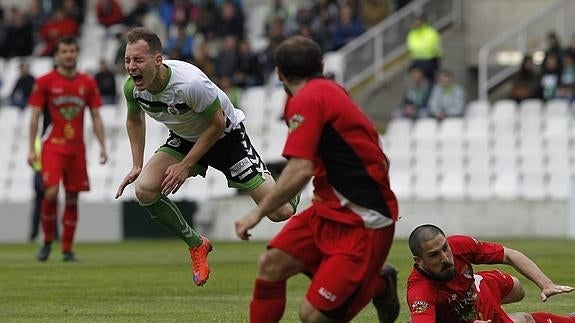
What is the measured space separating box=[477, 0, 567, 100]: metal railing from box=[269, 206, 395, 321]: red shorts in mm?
20293

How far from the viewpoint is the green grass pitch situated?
12.0 m

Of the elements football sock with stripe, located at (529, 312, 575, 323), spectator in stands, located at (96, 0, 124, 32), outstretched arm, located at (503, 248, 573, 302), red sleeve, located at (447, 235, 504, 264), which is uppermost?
spectator in stands, located at (96, 0, 124, 32)

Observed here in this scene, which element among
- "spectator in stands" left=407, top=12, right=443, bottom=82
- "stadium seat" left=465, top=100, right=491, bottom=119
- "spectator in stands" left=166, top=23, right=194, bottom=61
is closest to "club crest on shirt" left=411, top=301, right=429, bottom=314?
"stadium seat" left=465, top=100, right=491, bottom=119

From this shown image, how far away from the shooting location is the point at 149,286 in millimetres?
14680

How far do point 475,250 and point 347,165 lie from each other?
1.84 metres

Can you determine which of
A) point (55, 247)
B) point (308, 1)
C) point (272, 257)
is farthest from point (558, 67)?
point (272, 257)

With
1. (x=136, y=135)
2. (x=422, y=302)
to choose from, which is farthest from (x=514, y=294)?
(x=136, y=135)

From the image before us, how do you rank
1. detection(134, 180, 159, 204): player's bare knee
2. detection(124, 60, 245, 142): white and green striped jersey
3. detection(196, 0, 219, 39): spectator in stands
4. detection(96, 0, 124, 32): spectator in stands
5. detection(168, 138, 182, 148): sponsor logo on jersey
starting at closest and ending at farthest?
detection(124, 60, 245, 142): white and green striped jersey → detection(134, 180, 159, 204): player's bare knee → detection(168, 138, 182, 148): sponsor logo on jersey → detection(196, 0, 219, 39): spectator in stands → detection(96, 0, 124, 32): spectator in stands

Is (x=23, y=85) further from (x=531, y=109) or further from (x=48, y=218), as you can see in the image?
(x=48, y=218)

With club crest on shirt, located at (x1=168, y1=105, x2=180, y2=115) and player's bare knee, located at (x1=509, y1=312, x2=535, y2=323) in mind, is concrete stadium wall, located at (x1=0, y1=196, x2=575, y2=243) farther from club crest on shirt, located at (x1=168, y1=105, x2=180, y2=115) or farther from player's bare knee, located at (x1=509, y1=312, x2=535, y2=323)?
player's bare knee, located at (x1=509, y1=312, x2=535, y2=323)

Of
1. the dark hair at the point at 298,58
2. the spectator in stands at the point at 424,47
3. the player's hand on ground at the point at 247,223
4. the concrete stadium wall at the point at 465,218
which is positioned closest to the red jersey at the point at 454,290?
the player's hand on ground at the point at 247,223

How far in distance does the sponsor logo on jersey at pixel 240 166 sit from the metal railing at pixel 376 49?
52.4 feet

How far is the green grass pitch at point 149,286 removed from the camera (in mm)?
11977

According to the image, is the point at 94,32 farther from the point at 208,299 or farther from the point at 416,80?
the point at 208,299
